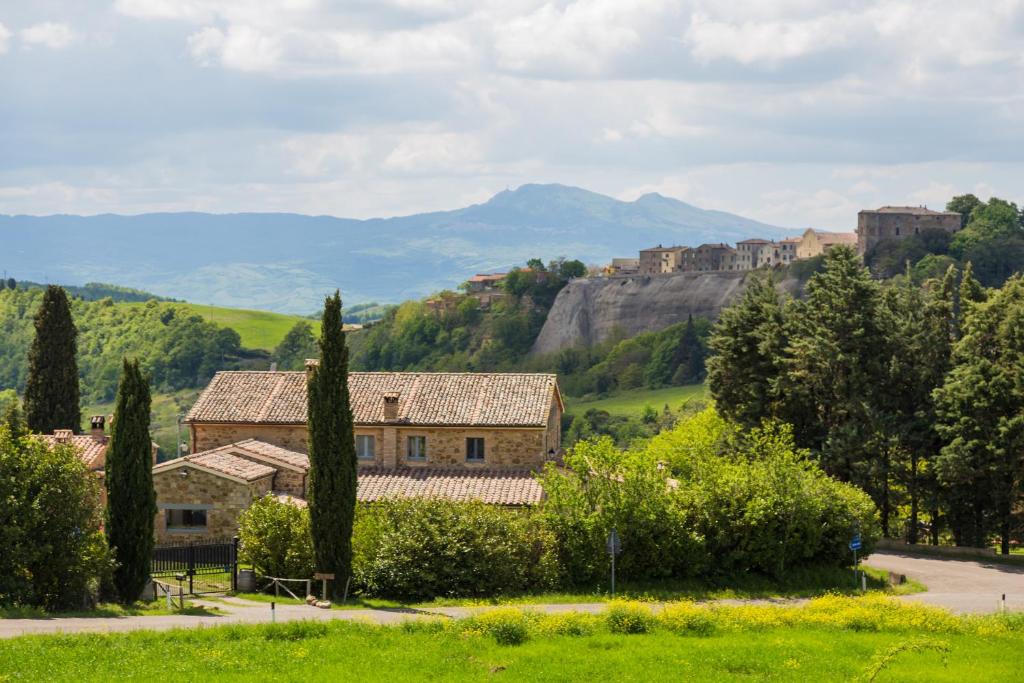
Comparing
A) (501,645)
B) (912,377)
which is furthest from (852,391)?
(501,645)

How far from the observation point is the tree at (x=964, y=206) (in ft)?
575

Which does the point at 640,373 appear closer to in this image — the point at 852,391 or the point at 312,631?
the point at 852,391

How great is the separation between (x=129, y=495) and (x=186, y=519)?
33.0 ft

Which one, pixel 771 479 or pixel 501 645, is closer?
pixel 501 645

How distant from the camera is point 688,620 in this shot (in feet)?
90.2

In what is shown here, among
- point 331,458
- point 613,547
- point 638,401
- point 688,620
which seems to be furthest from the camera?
point 638,401

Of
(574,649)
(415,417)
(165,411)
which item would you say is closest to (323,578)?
(574,649)

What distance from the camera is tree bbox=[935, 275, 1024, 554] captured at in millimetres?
45438

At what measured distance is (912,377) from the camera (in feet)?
163

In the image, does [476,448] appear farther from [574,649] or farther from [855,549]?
[574,649]

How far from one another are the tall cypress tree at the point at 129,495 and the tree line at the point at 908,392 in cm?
2877

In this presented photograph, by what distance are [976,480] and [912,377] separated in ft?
15.7

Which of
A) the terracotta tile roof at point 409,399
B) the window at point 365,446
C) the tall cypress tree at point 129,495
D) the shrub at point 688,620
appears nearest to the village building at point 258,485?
the window at point 365,446

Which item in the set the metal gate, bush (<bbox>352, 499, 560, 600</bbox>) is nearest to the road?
→ bush (<bbox>352, 499, 560, 600</bbox>)
